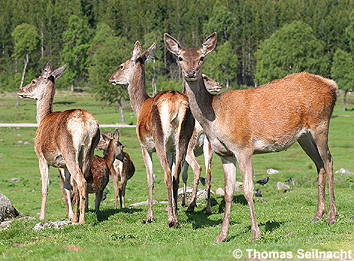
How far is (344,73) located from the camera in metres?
91.9

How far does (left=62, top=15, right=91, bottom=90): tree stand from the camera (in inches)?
4557

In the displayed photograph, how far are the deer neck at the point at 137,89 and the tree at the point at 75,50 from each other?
96.7 m

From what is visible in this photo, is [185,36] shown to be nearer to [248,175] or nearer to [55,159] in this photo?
[55,159]

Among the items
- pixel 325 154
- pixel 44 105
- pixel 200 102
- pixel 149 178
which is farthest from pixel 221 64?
pixel 200 102

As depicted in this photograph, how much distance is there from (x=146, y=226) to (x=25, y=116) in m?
62.7

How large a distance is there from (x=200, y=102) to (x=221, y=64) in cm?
10156

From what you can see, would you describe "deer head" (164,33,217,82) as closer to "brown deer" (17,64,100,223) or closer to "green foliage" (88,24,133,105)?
"brown deer" (17,64,100,223)

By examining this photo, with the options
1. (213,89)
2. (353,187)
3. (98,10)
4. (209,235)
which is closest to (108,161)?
(213,89)

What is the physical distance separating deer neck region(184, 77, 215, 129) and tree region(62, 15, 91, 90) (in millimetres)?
101808

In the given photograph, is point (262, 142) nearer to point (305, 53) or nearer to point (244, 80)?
point (305, 53)

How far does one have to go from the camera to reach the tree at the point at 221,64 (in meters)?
108

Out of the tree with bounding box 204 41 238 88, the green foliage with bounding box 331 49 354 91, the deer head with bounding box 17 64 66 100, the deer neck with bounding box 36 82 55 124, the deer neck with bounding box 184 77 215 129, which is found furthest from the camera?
the tree with bounding box 204 41 238 88

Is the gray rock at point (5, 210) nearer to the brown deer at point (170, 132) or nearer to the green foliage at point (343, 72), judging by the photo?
the brown deer at point (170, 132)

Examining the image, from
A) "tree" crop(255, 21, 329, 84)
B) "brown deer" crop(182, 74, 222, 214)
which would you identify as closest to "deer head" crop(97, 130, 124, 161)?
"brown deer" crop(182, 74, 222, 214)
